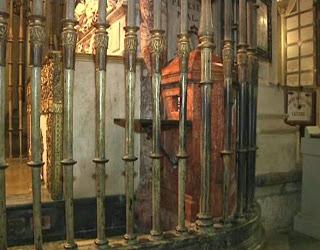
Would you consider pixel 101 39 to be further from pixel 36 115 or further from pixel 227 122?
pixel 227 122

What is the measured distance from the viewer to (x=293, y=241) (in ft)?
11.0

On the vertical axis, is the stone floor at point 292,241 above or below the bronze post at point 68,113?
below

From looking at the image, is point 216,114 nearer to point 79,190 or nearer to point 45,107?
point 79,190

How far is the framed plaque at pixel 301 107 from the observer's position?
5.89 meters

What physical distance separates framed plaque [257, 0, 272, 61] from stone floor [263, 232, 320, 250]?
189 cm

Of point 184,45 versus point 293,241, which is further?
point 293,241

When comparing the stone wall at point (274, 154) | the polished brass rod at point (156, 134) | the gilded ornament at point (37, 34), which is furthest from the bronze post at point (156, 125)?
the stone wall at point (274, 154)

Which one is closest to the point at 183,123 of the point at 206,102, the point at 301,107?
the point at 206,102

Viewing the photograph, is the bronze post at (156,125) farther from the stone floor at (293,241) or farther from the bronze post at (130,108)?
the stone floor at (293,241)

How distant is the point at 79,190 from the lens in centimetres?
258

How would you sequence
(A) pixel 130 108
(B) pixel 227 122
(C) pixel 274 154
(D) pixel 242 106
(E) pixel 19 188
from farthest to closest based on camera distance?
(C) pixel 274 154, (E) pixel 19 188, (D) pixel 242 106, (B) pixel 227 122, (A) pixel 130 108

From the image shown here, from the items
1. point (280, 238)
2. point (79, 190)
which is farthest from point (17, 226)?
point (280, 238)

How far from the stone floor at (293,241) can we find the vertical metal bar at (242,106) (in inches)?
41.4

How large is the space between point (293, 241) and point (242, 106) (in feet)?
6.28
